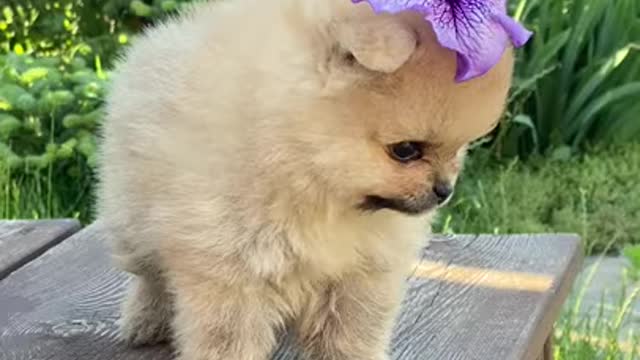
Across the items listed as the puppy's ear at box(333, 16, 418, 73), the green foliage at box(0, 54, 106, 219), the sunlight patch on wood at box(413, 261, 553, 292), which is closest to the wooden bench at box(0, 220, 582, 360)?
the sunlight patch on wood at box(413, 261, 553, 292)

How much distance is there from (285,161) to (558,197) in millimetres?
2872

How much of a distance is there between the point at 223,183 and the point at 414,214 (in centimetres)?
20

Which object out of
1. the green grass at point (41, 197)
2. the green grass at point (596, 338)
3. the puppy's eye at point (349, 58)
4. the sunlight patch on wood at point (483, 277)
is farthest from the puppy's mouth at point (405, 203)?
the green grass at point (41, 197)

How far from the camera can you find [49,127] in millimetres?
3971

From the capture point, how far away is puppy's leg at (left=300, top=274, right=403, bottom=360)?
1.59 metres

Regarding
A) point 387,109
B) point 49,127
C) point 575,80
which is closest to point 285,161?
point 387,109

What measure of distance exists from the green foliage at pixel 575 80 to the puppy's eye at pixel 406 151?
299 centimetres

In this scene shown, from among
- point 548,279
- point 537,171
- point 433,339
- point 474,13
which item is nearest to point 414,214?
point 474,13

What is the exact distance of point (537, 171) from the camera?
4355 millimetres

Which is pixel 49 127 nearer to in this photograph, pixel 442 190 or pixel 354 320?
pixel 354 320

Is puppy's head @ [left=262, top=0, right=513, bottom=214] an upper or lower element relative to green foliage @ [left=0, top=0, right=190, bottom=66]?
upper

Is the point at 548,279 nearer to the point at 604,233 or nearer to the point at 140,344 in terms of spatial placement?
the point at 140,344

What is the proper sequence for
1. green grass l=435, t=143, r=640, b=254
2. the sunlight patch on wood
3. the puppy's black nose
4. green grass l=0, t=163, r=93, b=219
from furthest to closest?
1. green grass l=435, t=143, r=640, b=254
2. green grass l=0, t=163, r=93, b=219
3. the sunlight patch on wood
4. the puppy's black nose

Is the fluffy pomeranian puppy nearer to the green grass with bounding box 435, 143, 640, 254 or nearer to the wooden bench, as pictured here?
the wooden bench
